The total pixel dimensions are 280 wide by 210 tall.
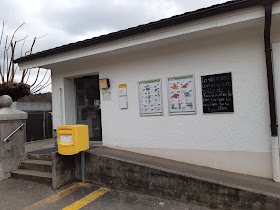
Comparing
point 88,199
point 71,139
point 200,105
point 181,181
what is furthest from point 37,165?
point 200,105

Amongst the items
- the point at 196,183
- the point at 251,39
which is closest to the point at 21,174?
the point at 196,183

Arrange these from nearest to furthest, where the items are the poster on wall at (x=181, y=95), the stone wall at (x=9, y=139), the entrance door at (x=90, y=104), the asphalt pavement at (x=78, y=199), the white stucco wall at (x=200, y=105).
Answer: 1. the asphalt pavement at (x=78, y=199)
2. the white stucco wall at (x=200, y=105)
3. the poster on wall at (x=181, y=95)
4. the stone wall at (x=9, y=139)
5. the entrance door at (x=90, y=104)

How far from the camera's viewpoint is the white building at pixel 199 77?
3.68m

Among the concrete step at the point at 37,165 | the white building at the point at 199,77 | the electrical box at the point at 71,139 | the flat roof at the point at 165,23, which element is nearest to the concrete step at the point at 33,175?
the concrete step at the point at 37,165

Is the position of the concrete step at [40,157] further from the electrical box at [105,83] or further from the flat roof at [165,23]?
the flat roof at [165,23]

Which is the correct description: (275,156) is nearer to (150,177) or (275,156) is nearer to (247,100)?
(247,100)

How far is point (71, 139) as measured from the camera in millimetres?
4086

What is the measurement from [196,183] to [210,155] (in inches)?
38.6

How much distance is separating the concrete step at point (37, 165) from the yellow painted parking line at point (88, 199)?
1.36 meters

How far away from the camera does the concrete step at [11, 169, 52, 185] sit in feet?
14.9

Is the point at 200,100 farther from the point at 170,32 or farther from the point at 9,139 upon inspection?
the point at 9,139

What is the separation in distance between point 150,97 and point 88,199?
2.47m

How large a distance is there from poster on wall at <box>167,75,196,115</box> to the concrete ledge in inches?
44.4

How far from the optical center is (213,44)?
422 cm
